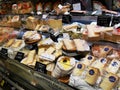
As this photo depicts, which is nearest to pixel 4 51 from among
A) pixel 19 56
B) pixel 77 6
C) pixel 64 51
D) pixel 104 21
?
pixel 19 56

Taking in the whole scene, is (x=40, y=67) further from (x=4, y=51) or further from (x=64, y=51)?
(x=4, y=51)

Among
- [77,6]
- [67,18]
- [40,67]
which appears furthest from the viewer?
[77,6]

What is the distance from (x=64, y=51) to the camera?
2084 mm

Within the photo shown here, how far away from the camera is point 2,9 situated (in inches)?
148

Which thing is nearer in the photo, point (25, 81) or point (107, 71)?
point (107, 71)

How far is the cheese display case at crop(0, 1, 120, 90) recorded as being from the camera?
66.4 inches

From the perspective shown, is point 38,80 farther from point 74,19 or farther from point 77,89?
point 74,19

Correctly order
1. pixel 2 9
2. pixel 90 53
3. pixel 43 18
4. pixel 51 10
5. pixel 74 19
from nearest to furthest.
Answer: pixel 90 53
pixel 74 19
pixel 43 18
pixel 51 10
pixel 2 9

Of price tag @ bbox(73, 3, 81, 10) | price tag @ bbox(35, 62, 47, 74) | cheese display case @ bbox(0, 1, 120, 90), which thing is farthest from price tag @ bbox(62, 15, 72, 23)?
price tag @ bbox(35, 62, 47, 74)

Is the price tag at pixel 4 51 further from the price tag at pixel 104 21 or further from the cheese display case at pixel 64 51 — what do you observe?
the price tag at pixel 104 21

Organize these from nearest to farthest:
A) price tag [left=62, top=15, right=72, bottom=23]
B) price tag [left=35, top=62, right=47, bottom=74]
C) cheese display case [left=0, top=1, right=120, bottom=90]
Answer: cheese display case [left=0, top=1, right=120, bottom=90] < price tag [left=35, top=62, right=47, bottom=74] < price tag [left=62, top=15, right=72, bottom=23]

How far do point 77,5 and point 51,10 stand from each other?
0.52 metres

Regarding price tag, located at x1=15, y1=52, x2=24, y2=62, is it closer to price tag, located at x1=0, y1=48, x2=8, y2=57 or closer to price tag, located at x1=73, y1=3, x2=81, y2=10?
price tag, located at x1=0, y1=48, x2=8, y2=57

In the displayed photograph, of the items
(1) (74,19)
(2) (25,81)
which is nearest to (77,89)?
(2) (25,81)
